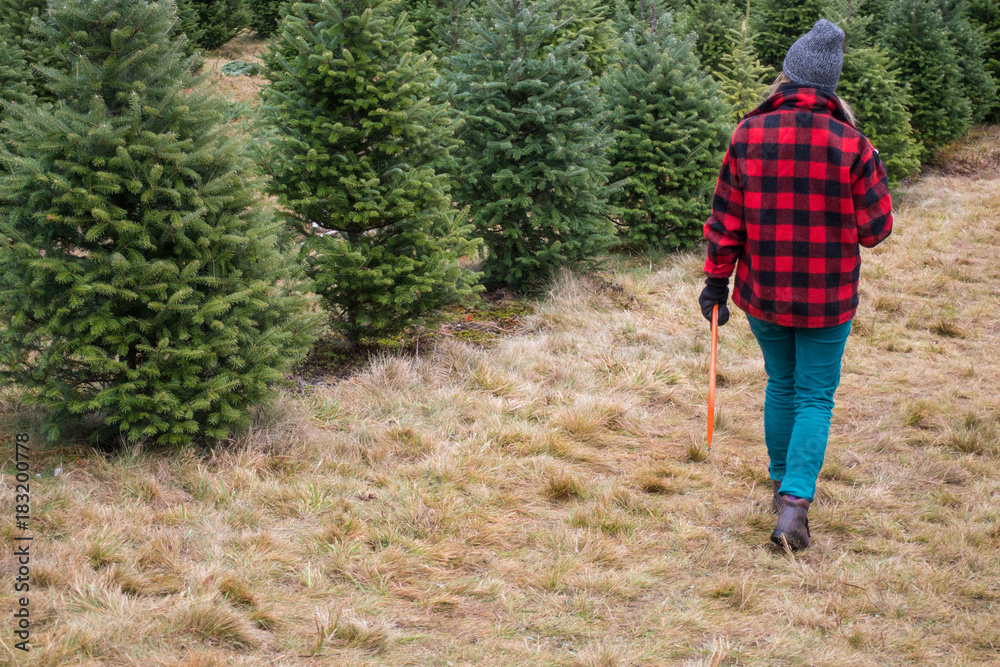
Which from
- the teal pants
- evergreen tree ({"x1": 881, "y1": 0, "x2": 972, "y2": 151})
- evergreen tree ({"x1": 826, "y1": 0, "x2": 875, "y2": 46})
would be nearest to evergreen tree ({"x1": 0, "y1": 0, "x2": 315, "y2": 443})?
the teal pants

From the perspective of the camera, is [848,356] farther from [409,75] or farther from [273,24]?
[273,24]

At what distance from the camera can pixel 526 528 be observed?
3.77m

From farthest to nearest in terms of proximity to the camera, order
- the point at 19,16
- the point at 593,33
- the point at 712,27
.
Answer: the point at 712,27
the point at 593,33
the point at 19,16

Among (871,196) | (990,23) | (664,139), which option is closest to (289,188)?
(871,196)

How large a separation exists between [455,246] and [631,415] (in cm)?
182

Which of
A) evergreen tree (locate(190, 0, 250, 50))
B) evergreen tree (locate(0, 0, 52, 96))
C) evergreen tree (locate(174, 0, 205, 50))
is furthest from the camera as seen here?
evergreen tree (locate(190, 0, 250, 50))

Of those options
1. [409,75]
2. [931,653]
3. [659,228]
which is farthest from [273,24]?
[931,653]

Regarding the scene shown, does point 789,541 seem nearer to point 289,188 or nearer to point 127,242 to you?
point 127,242

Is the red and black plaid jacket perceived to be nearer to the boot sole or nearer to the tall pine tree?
the boot sole

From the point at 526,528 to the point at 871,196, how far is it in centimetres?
210

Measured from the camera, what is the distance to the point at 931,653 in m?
2.85

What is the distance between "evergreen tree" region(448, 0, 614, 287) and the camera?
22.6ft

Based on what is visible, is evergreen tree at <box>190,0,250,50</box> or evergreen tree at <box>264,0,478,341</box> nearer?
evergreen tree at <box>264,0,478,341</box>

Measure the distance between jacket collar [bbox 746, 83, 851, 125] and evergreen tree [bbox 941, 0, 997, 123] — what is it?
11.1 metres
